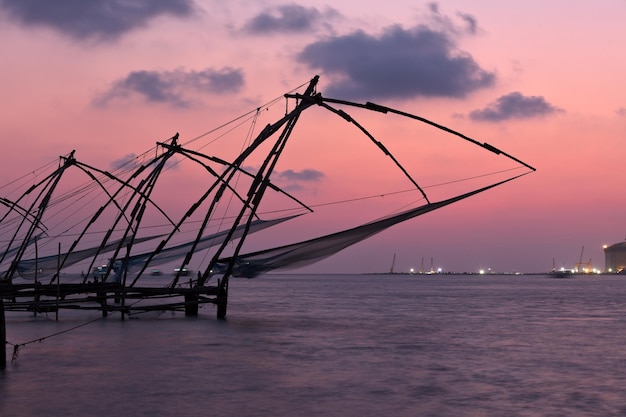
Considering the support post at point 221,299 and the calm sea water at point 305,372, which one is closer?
the calm sea water at point 305,372

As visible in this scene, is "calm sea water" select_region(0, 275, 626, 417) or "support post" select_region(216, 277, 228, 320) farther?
"support post" select_region(216, 277, 228, 320)

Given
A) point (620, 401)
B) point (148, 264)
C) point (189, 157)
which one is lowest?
point (620, 401)

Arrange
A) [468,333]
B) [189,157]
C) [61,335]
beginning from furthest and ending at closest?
[468,333] → [189,157] → [61,335]

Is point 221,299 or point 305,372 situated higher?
point 221,299

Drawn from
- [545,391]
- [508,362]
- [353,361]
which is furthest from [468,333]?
[545,391]

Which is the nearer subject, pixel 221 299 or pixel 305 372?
pixel 305 372

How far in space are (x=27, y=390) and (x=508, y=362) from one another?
8906mm

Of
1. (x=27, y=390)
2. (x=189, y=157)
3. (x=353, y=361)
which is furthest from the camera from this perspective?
(x=189, y=157)

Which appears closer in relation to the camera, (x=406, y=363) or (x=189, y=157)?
(x=406, y=363)

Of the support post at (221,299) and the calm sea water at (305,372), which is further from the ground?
the support post at (221,299)

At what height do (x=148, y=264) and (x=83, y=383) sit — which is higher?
(x=148, y=264)

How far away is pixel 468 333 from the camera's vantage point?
22156mm

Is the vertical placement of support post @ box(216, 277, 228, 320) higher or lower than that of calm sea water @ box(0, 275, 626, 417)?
higher

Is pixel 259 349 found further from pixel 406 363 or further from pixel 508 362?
pixel 508 362
